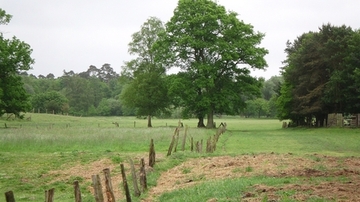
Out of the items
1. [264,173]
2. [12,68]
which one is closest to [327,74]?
[12,68]

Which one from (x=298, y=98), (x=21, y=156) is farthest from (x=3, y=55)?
(x=298, y=98)

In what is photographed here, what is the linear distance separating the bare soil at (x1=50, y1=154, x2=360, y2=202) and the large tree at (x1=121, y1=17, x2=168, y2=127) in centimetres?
4320

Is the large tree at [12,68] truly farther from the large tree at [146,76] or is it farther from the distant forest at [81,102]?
the distant forest at [81,102]

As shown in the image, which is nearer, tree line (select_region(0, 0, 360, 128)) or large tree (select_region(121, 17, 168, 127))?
tree line (select_region(0, 0, 360, 128))

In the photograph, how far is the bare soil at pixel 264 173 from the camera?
1202 cm

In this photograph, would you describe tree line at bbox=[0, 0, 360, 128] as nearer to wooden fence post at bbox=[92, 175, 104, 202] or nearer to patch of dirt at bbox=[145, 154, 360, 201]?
patch of dirt at bbox=[145, 154, 360, 201]

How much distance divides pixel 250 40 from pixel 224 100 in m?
9.65

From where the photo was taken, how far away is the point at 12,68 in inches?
2008

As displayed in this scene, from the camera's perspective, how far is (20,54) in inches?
2013

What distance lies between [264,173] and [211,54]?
1807 inches

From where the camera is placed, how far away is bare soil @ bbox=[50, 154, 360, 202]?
12.0 meters

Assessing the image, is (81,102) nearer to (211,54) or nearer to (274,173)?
(211,54)

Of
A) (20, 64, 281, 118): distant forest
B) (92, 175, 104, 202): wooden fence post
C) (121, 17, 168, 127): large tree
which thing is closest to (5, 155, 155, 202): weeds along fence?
(92, 175, 104, 202): wooden fence post

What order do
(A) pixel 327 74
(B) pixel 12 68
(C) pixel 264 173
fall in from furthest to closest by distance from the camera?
(A) pixel 327 74
(B) pixel 12 68
(C) pixel 264 173
